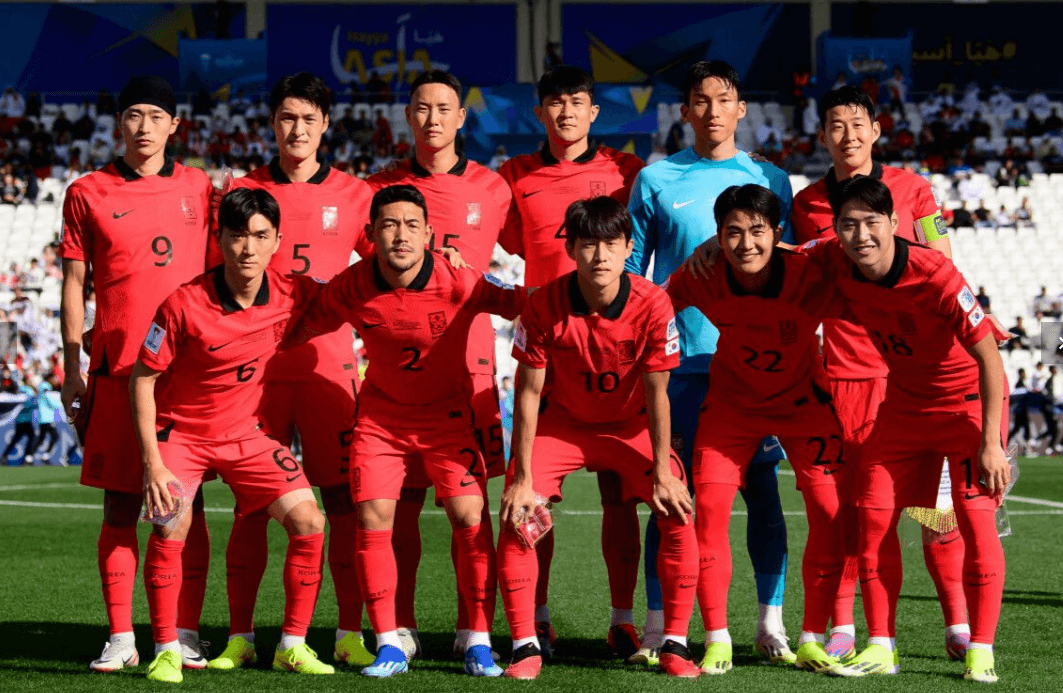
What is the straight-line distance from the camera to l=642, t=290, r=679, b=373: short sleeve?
17.0 feet

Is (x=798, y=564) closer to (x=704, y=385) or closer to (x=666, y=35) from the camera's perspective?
(x=704, y=385)

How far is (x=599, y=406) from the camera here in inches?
209

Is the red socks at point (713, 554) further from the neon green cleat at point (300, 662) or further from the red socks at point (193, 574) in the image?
the red socks at point (193, 574)

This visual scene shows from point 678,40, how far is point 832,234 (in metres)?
26.5

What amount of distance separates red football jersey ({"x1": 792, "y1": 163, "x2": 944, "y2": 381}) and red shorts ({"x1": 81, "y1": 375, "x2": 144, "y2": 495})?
2976 mm

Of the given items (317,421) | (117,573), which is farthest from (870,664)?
(117,573)

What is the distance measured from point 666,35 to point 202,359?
2756 cm

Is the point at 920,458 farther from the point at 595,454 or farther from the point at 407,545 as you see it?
the point at 407,545

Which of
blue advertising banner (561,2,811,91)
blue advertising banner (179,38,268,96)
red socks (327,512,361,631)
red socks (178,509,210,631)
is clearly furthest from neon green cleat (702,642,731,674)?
blue advertising banner (561,2,811,91)

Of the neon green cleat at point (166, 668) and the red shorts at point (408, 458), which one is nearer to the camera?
the neon green cleat at point (166, 668)

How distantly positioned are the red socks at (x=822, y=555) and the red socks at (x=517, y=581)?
1103mm

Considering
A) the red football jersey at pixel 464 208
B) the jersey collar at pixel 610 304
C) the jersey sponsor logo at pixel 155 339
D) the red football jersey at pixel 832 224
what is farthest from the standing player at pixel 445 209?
the red football jersey at pixel 832 224

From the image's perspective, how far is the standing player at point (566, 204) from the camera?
228 inches

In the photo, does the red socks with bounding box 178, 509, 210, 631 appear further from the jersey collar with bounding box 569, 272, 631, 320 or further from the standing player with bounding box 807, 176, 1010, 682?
the standing player with bounding box 807, 176, 1010, 682
